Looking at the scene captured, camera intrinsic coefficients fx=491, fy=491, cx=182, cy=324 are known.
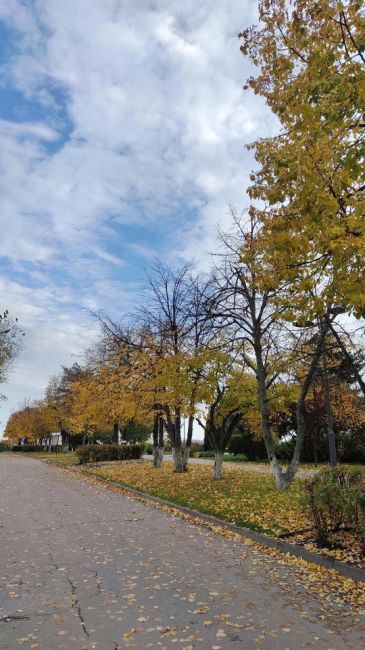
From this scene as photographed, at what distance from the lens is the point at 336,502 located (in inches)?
283

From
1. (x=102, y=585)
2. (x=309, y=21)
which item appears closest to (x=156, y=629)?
(x=102, y=585)

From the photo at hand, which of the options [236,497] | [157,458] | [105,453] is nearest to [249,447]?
[105,453]

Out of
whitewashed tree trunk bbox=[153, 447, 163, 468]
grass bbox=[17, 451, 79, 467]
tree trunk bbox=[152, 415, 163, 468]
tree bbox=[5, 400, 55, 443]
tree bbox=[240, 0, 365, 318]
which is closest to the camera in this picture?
tree bbox=[240, 0, 365, 318]

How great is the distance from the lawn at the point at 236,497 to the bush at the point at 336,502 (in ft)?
1.55

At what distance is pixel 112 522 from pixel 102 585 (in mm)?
4550

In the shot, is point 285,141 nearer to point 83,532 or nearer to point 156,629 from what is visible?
point 156,629

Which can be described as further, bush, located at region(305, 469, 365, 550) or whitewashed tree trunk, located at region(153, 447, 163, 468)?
whitewashed tree trunk, located at region(153, 447, 163, 468)

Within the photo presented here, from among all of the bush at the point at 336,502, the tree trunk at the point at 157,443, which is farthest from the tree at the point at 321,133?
the tree trunk at the point at 157,443

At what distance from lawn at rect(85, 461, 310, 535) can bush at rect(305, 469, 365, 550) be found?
472 mm

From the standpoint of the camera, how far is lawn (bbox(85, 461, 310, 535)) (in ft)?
31.7

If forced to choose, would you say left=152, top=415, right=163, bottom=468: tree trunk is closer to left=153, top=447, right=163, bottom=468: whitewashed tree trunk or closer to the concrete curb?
left=153, top=447, right=163, bottom=468: whitewashed tree trunk

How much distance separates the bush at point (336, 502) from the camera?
6793mm

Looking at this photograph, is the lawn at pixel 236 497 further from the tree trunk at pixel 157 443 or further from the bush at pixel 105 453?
the bush at pixel 105 453

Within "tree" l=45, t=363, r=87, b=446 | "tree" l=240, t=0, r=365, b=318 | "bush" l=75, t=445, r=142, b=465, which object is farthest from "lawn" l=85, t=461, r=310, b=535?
"tree" l=45, t=363, r=87, b=446
